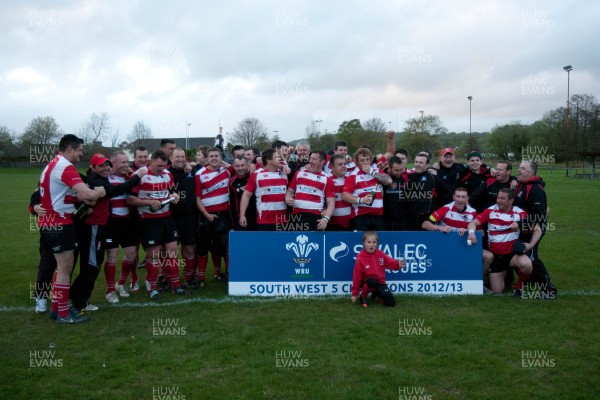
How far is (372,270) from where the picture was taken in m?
6.43

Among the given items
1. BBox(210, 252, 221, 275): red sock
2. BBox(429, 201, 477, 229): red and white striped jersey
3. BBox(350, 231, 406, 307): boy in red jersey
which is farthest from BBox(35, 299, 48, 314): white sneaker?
BBox(429, 201, 477, 229): red and white striped jersey

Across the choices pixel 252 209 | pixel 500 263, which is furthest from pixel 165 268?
pixel 500 263

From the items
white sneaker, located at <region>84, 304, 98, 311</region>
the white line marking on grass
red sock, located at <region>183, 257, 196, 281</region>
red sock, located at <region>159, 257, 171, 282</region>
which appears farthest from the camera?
red sock, located at <region>183, 257, 196, 281</region>

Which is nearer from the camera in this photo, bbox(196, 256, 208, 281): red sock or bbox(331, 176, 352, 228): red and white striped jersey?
bbox(331, 176, 352, 228): red and white striped jersey

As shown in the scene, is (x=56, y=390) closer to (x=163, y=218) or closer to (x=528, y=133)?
(x=163, y=218)

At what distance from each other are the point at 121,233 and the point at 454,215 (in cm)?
491

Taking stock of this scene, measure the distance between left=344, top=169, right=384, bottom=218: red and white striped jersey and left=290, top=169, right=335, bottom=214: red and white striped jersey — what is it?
0.94 feet

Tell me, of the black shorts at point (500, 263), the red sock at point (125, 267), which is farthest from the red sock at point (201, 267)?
the black shorts at point (500, 263)

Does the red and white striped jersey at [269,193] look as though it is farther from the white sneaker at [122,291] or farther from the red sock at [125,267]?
the white sneaker at [122,291]

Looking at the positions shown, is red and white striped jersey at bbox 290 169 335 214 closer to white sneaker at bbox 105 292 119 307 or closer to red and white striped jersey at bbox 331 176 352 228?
red and white striped jersey at bbox 331 176 352 228

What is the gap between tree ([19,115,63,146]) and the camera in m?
59.6

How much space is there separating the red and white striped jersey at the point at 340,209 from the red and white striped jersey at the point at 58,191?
3.56 meters

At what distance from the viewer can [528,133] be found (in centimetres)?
6812

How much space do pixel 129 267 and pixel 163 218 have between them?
97 centimetres
